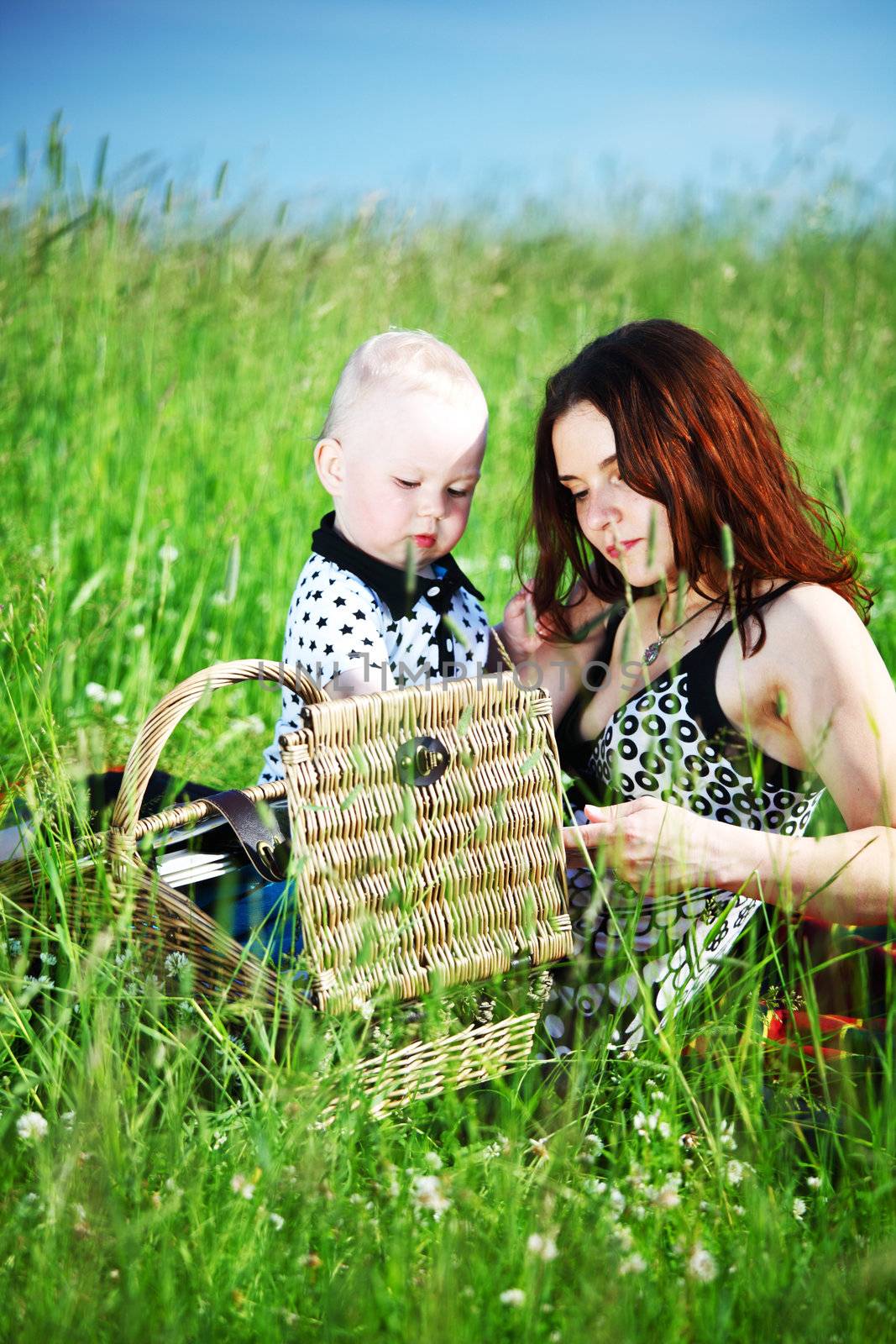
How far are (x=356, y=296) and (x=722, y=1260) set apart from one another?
161 inches

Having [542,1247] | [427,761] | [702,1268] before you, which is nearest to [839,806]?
[427,761]

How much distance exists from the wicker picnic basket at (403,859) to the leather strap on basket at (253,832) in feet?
0.08

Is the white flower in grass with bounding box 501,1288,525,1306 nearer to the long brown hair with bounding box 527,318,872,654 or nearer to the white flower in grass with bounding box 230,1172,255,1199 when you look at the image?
the white flower in grass with bounding box 230,1172,255,1199

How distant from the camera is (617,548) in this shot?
2.08m

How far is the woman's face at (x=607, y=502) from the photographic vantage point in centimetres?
204

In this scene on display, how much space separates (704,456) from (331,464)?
2.43 ft

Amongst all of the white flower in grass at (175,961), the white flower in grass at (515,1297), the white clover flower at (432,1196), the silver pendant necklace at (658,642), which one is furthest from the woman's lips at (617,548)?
the white flower in grass at (515,1297)

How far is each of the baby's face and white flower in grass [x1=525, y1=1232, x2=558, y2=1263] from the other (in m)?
1.24

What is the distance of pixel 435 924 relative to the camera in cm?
167

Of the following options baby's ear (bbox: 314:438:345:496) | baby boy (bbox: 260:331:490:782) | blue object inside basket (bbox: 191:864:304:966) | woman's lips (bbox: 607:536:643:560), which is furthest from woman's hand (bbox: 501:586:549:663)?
blue object inside basket (bbox: 191:864:304:966)

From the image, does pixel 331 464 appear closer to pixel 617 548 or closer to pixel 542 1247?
pixel 617 548

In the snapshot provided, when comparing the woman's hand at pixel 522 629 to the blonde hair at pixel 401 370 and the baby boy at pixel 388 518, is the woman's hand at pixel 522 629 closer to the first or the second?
the baby boy at pixel 388 518

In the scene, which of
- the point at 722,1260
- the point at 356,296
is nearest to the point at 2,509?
the point at 356,296

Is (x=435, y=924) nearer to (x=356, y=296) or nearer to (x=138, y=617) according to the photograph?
(x=138, y=617)
